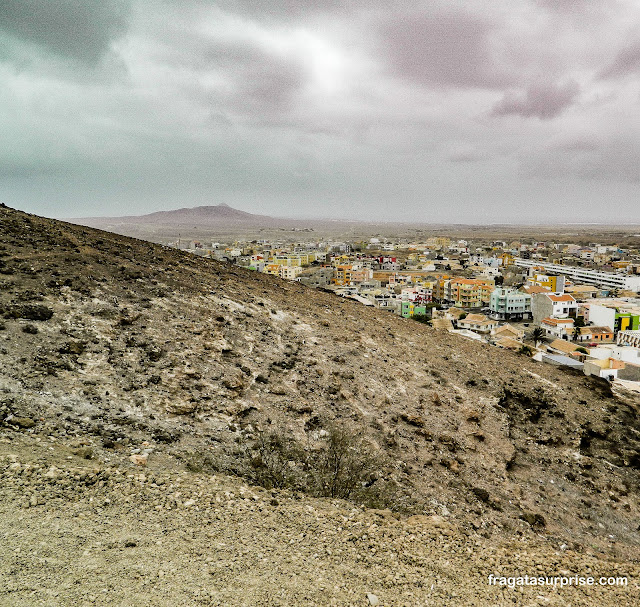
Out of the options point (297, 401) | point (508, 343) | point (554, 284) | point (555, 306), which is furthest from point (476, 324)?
point (297, 401)

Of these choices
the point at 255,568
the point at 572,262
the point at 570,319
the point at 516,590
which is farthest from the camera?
the point at 572,262

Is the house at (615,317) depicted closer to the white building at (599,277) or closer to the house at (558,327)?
the house at (558,327)

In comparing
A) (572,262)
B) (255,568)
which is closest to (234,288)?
(255,568)

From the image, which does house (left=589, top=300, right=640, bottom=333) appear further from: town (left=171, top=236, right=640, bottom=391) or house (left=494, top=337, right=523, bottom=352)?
house (left=494, top=337, right=523, bottom=352)

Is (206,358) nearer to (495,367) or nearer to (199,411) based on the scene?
(199,411)

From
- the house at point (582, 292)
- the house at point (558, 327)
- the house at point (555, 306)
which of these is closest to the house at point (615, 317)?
the house at point (555, 306)

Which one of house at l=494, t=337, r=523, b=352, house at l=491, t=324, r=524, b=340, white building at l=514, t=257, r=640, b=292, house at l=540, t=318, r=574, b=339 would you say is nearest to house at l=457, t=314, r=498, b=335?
house at l=491, t=324, r=524, b=340
